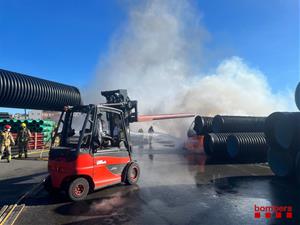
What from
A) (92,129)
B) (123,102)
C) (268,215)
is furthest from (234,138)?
(92,129)

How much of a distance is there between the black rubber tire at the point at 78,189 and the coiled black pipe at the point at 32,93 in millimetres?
4440

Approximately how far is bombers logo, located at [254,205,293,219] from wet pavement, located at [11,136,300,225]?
110mm

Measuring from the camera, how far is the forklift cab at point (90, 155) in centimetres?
696

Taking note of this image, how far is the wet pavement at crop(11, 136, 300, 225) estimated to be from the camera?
572cm

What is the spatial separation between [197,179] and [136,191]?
111 inches

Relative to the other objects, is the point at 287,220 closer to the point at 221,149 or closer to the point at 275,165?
the point at 275,165

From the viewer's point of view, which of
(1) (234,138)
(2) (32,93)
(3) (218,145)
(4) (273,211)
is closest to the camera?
(4) (273,211)

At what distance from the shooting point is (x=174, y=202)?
22.5 feet

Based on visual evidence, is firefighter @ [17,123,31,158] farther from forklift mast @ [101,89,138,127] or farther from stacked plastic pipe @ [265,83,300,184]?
stacked plastic pipe @ [265,83,300,184]

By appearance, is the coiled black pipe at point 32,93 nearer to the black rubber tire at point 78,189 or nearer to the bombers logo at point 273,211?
the black rubber tire at point 78,189

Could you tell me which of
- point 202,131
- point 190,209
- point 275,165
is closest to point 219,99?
point 202,131

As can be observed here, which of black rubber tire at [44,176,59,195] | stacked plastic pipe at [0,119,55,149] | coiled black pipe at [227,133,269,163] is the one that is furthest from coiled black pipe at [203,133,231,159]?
stacked plastic pipe at [0,119,55,149]

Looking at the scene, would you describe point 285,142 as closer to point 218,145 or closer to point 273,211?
point 273,211

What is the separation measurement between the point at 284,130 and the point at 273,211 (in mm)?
Answer: 4447
